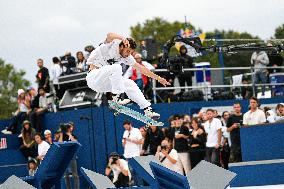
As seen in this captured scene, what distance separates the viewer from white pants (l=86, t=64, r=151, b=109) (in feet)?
51.0

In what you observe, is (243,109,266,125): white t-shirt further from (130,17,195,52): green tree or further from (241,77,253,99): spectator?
(130,17,195,52): green tree

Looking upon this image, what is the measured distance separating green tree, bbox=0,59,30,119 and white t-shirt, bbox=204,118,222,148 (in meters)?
69.3

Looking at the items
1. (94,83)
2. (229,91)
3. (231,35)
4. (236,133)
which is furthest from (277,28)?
(94,83)

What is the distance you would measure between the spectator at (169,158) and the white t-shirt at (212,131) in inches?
44.7

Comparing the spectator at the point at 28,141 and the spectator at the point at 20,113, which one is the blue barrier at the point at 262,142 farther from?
the spectator at the point at 20,113

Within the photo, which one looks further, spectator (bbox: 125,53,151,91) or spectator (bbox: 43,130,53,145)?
spectator (bbox: 125,53,151,91)

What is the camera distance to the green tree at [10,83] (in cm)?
9111

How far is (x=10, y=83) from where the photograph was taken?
328 feet

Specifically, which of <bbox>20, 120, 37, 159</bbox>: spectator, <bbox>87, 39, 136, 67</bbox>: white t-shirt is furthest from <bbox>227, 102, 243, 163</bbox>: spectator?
<bbox>20, 120, 37, 159</bbox>: spectator

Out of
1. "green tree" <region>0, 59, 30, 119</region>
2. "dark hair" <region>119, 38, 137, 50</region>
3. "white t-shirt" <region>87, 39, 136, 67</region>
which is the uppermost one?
"dark hair" <region>119, 38, 137, 50</region>

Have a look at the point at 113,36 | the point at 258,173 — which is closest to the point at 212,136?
the point at 258,173

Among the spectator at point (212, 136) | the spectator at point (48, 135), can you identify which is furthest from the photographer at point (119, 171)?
the spectator at point (48, 135)

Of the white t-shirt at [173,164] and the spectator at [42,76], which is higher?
the spectator at [42,76]

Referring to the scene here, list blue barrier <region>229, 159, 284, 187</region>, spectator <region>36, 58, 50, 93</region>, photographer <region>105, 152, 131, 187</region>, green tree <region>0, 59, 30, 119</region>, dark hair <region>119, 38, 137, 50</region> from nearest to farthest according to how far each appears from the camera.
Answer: dark hair <region>119, 38, 137, 50</region>
blue barrier <region>229, 159, 284, 187</region>
photographer <region>105, 152, 131, 187</region>
spectator <region>36, 58, 50, 93</region>
green tree <region>0, 59, 30, 119</region>
